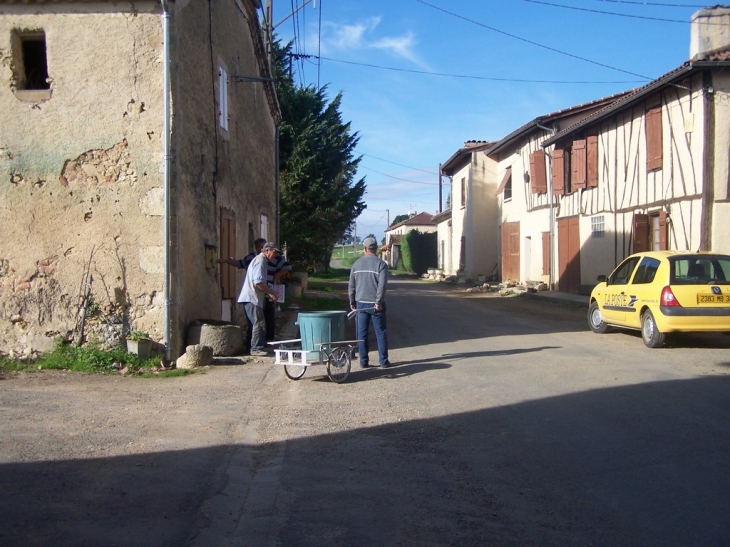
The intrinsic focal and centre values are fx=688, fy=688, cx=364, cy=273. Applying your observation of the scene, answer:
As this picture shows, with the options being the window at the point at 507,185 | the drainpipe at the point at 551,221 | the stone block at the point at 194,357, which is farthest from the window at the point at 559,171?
the stone block at the point at 194,357

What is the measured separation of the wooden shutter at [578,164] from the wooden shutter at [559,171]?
3.44 feet

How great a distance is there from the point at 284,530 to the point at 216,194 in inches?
321

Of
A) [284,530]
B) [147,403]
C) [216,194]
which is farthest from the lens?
[216,194]

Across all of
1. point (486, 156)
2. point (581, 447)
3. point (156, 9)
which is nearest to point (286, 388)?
point (581, 447)

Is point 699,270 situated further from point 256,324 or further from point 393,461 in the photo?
point 393,461

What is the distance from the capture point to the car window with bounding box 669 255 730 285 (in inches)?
421

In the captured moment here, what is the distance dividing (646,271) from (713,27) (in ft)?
34.1

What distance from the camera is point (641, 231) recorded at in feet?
60.0

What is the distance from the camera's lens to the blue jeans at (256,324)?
9.76 metres

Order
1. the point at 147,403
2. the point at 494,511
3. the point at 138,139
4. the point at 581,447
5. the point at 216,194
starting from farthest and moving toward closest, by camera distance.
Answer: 1. the point at 216,194
2. the point at 138,139
3. the point at 147,403
4. the point at 581,447
5. the point at 494,511

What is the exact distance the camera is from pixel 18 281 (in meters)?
9.27

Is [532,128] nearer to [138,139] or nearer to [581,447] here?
[138,139]

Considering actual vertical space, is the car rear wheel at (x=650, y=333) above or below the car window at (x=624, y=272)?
below

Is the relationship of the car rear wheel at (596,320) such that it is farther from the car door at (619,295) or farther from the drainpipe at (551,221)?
the drainpipe at (551,221)
